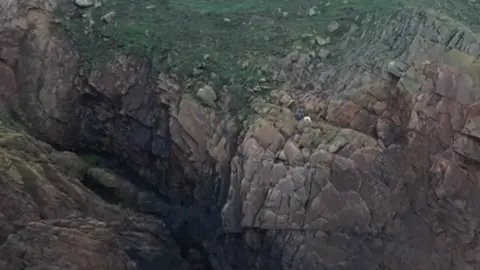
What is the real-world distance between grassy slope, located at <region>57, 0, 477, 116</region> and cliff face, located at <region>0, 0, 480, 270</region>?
0.33 metres

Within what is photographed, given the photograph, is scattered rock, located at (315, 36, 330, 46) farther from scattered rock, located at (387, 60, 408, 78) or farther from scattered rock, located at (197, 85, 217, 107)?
scattered rock, located at (197, 85, 217, 107)

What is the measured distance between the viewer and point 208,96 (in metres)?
10.6

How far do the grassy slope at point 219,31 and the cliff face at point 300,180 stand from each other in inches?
13.1

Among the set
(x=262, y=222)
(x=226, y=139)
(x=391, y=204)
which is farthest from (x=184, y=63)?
(x=391, y=204)

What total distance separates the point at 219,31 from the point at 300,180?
9.30 ft

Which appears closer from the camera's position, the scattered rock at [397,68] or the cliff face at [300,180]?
the cliff face at [300,180]

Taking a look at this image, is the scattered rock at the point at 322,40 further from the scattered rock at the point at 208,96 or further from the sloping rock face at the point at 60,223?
the sloping rock face at the point at 60,223

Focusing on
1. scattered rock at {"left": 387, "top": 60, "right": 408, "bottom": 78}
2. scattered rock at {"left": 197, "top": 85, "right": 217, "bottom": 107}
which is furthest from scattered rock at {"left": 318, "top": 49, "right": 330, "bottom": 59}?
scattered rock at {"left": 197, "top": 85, "right": 217, "bottom": 107}

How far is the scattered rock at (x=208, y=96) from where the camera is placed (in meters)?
10.6

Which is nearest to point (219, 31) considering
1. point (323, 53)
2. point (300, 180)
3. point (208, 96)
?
point (208, 96)

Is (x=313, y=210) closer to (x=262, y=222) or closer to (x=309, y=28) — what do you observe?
(x=262, y=222)

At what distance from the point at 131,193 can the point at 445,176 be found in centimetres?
432

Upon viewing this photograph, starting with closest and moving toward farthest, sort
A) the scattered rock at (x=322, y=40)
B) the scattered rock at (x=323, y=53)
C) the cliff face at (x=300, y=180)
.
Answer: the cliff face at (x=300, y=180)
the scattered rock at (x=323, y=53)
the scattered rock at (x=322, y=40)

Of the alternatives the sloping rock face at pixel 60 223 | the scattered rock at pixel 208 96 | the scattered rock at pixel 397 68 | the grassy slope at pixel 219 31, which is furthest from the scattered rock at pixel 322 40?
the sloping rock face at pixel 60 223
